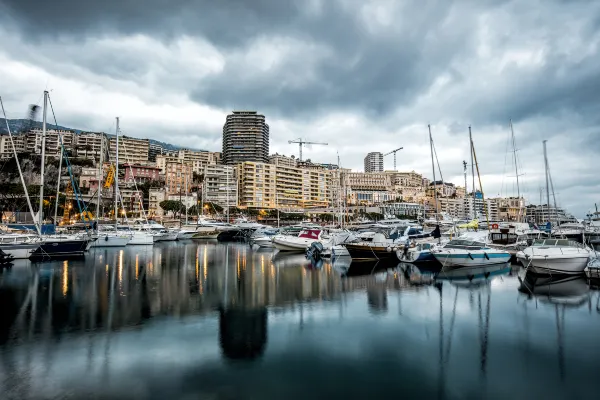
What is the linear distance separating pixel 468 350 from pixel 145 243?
47.2 metres

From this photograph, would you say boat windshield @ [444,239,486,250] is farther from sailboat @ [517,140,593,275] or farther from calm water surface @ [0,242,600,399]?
calm water surface @ [0,242,600,399]

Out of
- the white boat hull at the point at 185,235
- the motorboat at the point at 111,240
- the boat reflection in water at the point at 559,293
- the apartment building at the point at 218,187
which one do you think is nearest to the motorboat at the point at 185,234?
the white boat hull at the point at 185,235

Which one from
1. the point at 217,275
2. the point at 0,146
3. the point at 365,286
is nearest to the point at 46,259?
the point at 217,275

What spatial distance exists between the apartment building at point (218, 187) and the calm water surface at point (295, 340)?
112478mm

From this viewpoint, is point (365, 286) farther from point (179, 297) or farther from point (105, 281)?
point (105, 281)

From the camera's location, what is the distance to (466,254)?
83.7 feet

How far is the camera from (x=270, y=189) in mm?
139625

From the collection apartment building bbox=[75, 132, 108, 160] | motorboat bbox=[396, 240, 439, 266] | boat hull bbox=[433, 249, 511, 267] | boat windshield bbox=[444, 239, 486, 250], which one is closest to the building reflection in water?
boat hull bbox=[433, 249, 511, 267]

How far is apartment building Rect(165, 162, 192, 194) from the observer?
430ft

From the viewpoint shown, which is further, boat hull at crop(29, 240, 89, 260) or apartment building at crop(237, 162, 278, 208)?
apartment building at crop(237, 162, 278, 208)

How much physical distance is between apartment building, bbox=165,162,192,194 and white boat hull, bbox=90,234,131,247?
85753 millimetres

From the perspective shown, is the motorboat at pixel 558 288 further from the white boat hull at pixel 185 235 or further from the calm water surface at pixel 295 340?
the white boat hull at pixel 185 235

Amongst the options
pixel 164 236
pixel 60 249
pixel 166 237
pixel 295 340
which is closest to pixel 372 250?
pixel 295 340

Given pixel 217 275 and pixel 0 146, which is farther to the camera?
pixel 0 146
